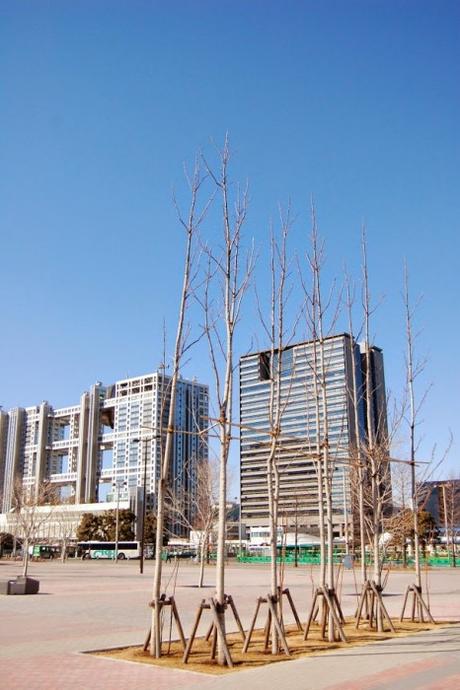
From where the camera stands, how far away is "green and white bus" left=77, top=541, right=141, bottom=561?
82.2m

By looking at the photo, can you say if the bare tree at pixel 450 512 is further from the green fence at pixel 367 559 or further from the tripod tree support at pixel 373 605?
the tripod tree support at pixel 373 605

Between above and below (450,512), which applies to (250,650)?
below

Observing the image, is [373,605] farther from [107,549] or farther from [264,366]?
[107,549]

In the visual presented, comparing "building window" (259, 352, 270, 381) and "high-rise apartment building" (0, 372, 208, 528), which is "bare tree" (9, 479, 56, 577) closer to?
"building window" (259, 352, 270, 381)

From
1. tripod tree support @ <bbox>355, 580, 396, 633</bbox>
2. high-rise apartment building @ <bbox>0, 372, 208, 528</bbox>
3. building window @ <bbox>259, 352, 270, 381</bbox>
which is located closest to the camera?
tripod tree support @ <bbox>355, 580, 396, 633</bbox>

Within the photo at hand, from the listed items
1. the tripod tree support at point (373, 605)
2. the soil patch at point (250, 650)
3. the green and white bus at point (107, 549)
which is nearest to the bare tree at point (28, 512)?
the green and white bus at point (107, 549)

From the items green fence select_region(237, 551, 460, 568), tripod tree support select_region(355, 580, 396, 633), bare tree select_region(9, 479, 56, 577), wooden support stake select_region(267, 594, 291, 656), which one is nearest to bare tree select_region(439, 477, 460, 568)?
green fence select_region(237, 551, 460, 568)

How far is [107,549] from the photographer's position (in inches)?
3295

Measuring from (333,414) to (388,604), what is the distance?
20.4 feet

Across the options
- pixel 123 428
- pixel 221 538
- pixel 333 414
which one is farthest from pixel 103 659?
pixel 123 428

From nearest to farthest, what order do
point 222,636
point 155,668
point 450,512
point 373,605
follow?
point 155,668 → point 222,636 → point 373,605 → point 450,512

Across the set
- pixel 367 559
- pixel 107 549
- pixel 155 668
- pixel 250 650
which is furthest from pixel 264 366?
pixel 107 549

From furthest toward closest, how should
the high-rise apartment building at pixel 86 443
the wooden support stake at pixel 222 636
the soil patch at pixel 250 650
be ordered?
the high-rise apartment building at pixel 86 443 < the soil patch at pixel 250 650 < the wooden support stake at pixel 222 636

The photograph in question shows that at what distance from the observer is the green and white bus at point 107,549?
82.2 meters
